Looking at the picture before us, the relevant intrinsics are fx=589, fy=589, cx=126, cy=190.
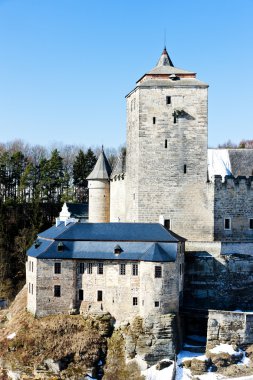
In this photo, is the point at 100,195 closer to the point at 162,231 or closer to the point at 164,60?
the point at 162,231

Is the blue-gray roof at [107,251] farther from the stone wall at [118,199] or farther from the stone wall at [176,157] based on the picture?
the stone wall at [118,199]

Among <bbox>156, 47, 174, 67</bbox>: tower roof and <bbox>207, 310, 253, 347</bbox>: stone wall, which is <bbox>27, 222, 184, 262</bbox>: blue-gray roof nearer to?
<bbox>207, 310, 253, 347</bbox>: stone wall

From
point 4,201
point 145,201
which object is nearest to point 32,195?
point 4,201

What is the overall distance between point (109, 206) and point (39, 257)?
40.0 feet

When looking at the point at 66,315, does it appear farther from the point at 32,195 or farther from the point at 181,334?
the point at 32,195

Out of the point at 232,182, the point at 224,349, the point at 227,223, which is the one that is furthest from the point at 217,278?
the point at 232,182

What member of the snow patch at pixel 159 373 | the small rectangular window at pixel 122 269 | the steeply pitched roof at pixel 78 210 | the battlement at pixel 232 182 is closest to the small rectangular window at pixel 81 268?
the small rectangular window at pixel 122 269

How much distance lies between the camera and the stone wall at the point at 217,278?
3891 centimetres

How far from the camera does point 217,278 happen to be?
129ft

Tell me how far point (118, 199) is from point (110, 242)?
9082 mm

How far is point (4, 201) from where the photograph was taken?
195 feet

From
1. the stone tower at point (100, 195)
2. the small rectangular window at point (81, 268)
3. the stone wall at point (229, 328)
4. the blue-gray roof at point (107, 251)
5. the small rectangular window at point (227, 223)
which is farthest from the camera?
the stone tower at point (100, 195)

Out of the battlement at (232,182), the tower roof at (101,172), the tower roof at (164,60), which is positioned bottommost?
the battlement at (232,182)

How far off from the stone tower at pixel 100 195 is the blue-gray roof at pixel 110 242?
914 cm
